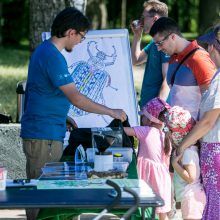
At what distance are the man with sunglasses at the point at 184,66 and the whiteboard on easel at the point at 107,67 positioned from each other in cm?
172

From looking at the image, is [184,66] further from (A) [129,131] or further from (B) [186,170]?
(B) [186,170]

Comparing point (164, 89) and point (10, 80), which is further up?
point (164, 89)

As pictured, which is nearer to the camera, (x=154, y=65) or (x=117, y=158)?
(x=117, y=158)

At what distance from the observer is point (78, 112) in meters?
8.02

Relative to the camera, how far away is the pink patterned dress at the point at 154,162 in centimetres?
639

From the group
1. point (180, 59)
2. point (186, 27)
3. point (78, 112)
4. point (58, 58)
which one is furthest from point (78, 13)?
point (186, 27)

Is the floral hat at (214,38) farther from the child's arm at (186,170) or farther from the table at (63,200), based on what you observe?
the table at (63,200)

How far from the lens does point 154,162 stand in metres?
6.44

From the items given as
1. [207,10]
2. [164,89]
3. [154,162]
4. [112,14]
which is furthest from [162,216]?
[112,14]

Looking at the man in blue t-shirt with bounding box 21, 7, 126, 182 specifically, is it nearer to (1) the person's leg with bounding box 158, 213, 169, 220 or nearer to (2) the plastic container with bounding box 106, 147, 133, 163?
(2) the plastic container with bounding box 106, 147, 133, 163

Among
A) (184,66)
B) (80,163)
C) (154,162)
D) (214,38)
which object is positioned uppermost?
(214,38)

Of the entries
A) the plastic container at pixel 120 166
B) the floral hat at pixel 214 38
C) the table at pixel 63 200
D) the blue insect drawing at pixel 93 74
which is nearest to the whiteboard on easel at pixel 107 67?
the blue insect drawing at pixel 93 74

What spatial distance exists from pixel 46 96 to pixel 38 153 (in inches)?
18.0

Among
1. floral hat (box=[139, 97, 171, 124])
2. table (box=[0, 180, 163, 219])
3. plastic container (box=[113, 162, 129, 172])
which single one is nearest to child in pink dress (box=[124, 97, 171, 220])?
floral hat (box=[139, 97, 171, 124])
